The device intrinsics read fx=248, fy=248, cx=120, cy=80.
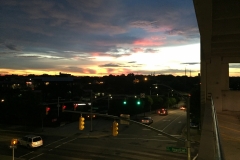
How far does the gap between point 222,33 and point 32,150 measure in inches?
840

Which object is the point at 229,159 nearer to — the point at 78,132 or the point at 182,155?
the point at 182,155

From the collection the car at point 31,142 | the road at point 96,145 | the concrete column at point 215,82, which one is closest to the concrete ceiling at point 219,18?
the concrete column at point 215,82

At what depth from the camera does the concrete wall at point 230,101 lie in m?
16.5

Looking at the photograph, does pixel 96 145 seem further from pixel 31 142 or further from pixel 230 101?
pixel 230 101

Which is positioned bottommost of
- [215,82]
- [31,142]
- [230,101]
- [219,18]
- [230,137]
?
[31,142]

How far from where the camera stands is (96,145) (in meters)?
26.2

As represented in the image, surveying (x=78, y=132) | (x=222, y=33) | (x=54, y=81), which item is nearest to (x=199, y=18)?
(x=222, y=33)

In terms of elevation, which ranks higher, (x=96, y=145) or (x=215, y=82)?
(x=215, y=82)

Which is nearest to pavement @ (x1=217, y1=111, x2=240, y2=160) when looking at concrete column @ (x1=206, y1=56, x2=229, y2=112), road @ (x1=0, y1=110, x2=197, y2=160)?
concrete column @ (x1=206, y1=56, x2=229, y2=112)

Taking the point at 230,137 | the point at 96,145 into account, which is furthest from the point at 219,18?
the point at 96,145

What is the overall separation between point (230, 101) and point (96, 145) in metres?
14.8

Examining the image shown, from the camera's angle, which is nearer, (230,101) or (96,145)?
(230,101)

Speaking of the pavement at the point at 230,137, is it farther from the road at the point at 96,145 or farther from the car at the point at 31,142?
the car at the point at 31,142

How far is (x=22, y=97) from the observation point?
3706 centimetres
